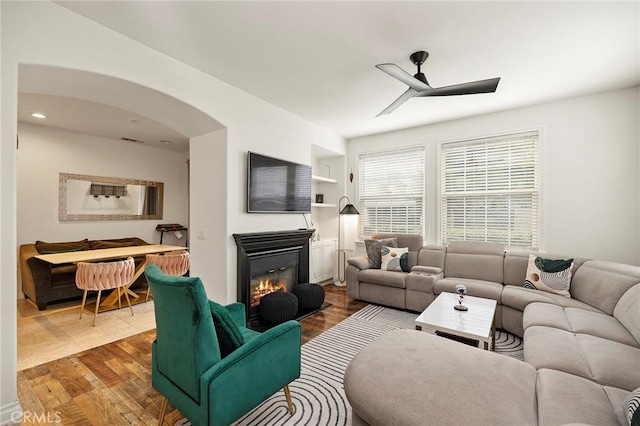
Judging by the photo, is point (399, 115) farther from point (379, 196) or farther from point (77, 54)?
point (77, 54)

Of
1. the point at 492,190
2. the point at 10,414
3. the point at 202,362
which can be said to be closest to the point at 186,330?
the point at 202,362

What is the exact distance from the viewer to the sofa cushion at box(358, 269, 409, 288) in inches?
148

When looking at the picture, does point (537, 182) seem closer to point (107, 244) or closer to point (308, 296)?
point (308, 296)

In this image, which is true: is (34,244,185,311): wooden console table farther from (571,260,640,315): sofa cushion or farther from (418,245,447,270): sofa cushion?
(571,260,640,315): sofa cushion

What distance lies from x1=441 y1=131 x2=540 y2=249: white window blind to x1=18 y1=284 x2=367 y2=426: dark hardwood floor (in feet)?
9.91

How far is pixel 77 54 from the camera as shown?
2.03 meters

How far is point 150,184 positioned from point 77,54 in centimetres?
417

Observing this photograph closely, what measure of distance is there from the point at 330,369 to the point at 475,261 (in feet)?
8.47

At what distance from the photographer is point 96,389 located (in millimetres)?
2064

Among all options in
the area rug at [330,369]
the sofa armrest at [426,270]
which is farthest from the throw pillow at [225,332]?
the sofa armrest at [426,270]

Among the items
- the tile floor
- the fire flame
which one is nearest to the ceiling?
the fire flame

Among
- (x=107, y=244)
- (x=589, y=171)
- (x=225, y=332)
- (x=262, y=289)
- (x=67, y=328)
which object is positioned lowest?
(x=67, y=328)

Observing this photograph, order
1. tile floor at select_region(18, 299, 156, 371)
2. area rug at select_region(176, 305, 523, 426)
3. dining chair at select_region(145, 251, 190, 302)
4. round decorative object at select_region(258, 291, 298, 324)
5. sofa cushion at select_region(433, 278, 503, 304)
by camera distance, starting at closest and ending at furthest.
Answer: area rug at select_region(176, 305, 523, 426)
tile floor at select_region(18, 299, 156, 371)
sofa cushion at select_region(433, 278, 503, 304)
round decorative object at select_region(258, 291, 298, 324)
dining chair at select_region(145, 251, 190, 302)

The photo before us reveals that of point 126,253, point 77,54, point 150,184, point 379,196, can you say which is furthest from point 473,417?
point 150,184
